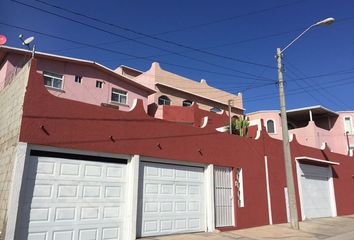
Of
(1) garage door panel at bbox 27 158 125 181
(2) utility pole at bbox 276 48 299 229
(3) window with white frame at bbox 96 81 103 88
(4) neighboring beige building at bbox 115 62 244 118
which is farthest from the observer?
(4) neighboring beige building at bbox 115 62 244 118

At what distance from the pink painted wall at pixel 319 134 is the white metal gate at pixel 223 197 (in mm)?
21500

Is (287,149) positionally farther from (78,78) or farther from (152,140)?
(78,78)

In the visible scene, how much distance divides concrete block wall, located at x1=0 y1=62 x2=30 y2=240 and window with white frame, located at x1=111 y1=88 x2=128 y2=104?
14427 millimetres

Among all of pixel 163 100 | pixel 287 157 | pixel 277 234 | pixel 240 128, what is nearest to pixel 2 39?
pixel 240 128

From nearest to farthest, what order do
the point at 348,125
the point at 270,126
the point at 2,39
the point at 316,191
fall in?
1. the point at 2,39
2. the point at 316,191
3. the point at 348,125
4. the point at 270,126

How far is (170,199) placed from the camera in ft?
46.3

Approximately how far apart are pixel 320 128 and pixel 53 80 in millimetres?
27322

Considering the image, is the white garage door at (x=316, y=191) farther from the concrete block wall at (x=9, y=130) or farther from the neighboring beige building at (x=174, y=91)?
the concrete block wall at (x=9, y=130)

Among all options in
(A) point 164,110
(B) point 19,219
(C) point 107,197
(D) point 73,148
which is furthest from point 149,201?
(A) point 164,110

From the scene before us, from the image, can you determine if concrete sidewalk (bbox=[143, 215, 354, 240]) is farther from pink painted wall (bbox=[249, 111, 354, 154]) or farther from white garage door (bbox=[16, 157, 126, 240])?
pink painted wall (bbox=[249, 111, 354, 154])

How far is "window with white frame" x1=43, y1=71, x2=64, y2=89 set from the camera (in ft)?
75.8

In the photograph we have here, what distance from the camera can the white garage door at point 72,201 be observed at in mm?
10281

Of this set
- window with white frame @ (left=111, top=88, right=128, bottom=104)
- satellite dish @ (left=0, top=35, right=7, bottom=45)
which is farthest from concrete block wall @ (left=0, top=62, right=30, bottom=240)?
window with white frame @ (left=111, top=88, right=128, bottom=104)

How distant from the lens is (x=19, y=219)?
9.84 metres
